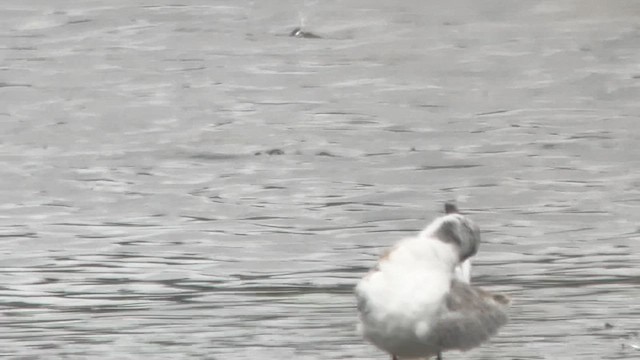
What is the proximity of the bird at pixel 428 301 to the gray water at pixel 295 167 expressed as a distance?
59 cm

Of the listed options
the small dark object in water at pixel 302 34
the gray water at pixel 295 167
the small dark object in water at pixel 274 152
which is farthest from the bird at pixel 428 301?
the small dark object in water at pixel 302 34

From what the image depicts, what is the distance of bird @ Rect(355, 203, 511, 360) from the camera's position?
9.10m

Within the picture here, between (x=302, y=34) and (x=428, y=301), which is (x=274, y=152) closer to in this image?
(x=302, y=34)

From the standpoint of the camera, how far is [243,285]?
39.9 feet

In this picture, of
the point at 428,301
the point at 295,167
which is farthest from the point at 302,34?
the point at 428,301

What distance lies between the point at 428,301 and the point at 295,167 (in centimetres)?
707

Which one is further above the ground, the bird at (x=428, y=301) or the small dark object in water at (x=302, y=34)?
the bird at (x=428, y=301)

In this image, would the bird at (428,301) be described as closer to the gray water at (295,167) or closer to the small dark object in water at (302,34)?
the gray water at (295,167)

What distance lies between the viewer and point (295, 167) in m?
16.1

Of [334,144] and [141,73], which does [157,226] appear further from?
[141,73]

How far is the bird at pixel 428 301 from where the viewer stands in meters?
9.10

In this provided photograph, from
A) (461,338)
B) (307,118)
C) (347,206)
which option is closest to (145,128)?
(307,118)

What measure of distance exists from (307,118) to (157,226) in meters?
3.92

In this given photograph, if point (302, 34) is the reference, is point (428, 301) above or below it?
above
